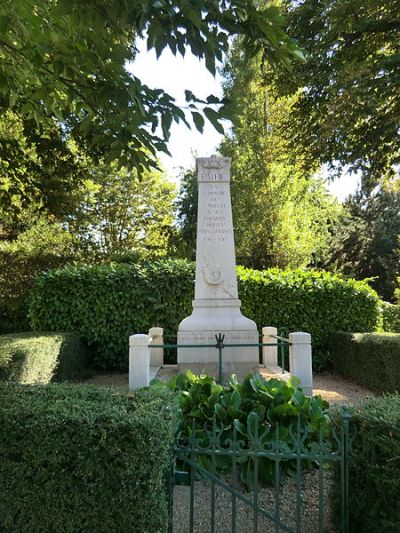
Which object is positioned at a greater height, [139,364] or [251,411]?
[139,364]

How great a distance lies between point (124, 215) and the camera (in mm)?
20719

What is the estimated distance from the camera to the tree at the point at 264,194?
18.1 m

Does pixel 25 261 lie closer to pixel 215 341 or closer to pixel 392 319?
pixel 215 341

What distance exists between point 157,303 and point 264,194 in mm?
9722

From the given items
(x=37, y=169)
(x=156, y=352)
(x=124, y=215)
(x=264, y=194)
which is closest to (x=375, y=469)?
(x=156, y=352)

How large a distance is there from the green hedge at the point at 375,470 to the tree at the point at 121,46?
205 cm

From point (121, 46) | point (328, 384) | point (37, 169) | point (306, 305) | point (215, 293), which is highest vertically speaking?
point (37, 169)

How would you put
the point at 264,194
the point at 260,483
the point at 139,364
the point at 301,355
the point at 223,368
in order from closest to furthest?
the point at 260,483
the point at 139,364
the point at 301,355
the point at 223,368
the point at 264,194

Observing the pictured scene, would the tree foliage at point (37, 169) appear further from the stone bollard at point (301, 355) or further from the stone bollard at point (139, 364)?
the stone bollard at point (301, 355)

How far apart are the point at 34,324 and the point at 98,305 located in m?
1.61

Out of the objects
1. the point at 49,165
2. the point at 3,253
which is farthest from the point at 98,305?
the point at 3,253

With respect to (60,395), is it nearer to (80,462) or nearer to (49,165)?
(80,462)

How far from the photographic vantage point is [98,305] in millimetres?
10008

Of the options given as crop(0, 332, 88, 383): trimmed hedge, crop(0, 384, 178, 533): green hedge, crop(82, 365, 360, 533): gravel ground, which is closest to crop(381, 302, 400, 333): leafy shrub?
crop(0, 332, 88, 383): trimmed hedge
